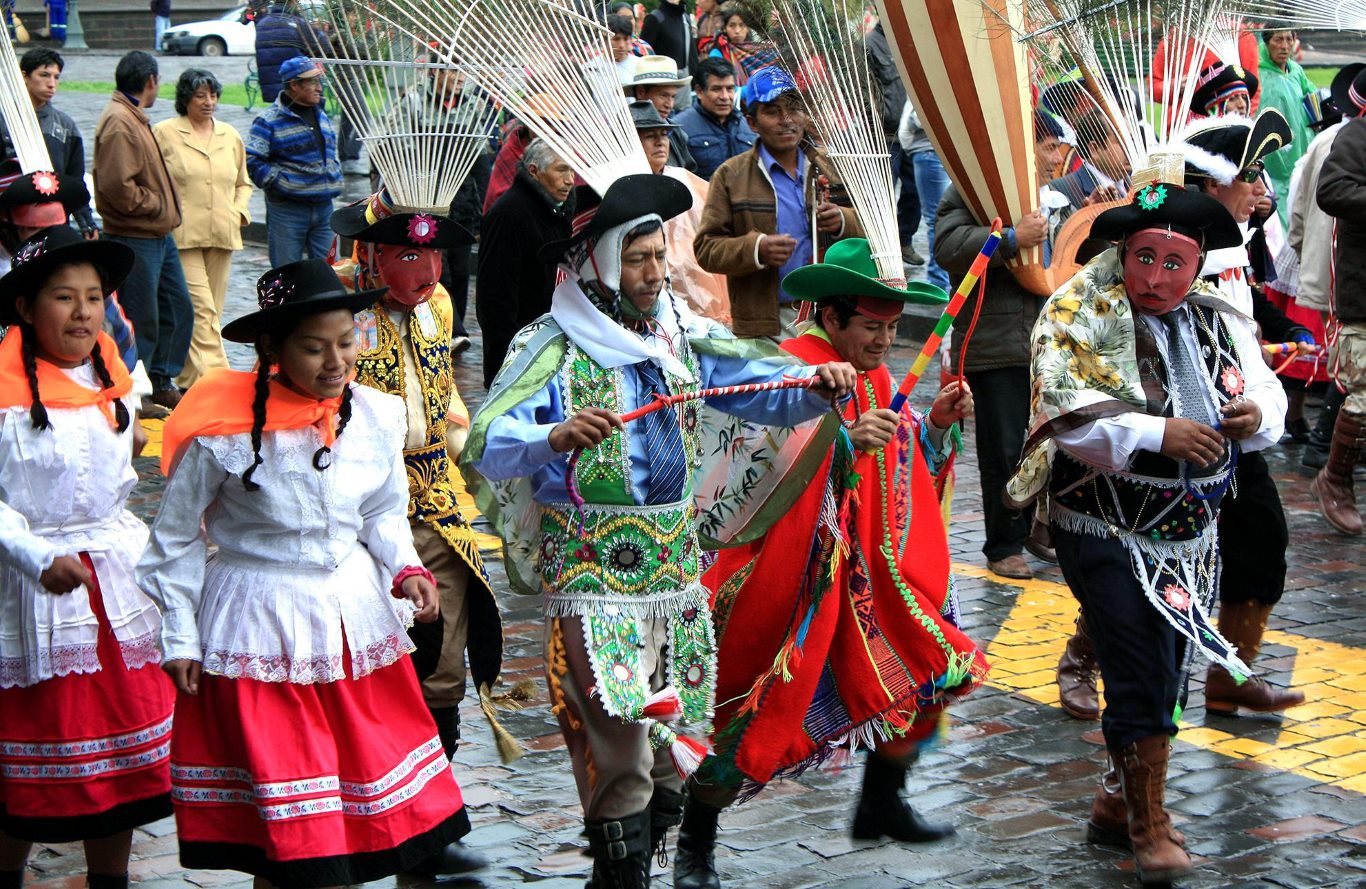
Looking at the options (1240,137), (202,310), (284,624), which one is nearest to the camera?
(284,624)

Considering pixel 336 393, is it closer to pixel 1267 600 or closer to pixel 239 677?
pixel 239 677

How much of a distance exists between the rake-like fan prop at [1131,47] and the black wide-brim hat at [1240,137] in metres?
0.54

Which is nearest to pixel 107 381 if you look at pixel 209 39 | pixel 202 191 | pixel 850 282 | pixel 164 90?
pixel 850 282

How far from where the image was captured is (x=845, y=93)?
605cm

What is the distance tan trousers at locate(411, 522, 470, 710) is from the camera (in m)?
5.28

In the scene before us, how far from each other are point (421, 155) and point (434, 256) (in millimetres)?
516

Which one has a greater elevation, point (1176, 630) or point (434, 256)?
point (434, 256)

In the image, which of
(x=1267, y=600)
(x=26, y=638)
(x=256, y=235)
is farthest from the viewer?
(x=256, y=235)

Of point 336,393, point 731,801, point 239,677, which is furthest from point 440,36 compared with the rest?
point 731,801

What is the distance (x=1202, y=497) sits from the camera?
5.28 m

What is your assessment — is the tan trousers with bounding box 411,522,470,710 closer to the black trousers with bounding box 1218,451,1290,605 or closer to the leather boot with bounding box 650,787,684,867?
the leather boot with bounding box 650,787,684,867

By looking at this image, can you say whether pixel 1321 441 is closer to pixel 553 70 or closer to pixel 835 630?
pixel 835 630

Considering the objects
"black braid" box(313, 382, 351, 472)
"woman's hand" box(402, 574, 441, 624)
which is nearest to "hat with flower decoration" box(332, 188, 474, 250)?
"black braid" box(313, 382, 351, 472)

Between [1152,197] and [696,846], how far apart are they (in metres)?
2.29
